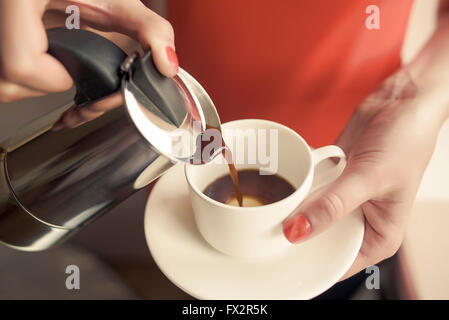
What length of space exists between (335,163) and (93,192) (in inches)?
14.8

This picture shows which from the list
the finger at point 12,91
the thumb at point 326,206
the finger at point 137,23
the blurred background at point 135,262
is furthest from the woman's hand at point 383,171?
the finger at point 12,91

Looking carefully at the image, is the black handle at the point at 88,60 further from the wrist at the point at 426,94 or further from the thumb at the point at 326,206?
the wrist at the point at 426,94

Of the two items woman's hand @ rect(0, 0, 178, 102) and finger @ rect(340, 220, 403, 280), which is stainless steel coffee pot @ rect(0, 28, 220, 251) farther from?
finger @ rect(340, 220, 403, 280)

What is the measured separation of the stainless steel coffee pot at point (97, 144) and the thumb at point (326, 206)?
16 centimetres

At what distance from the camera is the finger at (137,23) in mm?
498

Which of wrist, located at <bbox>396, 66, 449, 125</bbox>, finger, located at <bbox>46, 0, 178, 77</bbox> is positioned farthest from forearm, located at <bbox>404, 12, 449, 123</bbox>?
finger, located at <bbox>46, 0, 178, 77</bbox>

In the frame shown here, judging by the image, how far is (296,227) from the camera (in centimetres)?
57

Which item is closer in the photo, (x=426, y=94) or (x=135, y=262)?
(x=426, y=94)

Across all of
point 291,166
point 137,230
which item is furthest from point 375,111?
point 137,230

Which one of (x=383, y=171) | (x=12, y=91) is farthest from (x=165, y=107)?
(x=383, y=171)

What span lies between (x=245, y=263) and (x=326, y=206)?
0.43 feet

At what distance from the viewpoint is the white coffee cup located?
1.80 feet

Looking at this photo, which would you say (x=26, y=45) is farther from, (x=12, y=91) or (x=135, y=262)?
(x=135, y=262)

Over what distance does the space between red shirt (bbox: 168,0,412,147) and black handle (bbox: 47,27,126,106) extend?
0.34 metres
